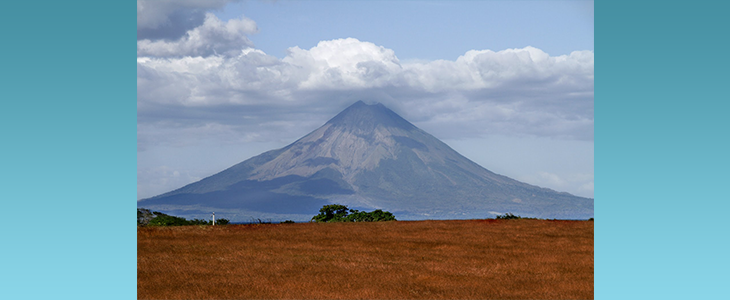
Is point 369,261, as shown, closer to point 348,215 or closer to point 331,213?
point 348,215

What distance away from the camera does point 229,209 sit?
376 ft

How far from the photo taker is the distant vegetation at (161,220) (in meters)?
22.2

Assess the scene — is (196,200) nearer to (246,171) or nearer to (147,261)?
(246,171)

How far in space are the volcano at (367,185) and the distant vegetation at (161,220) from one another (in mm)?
76682

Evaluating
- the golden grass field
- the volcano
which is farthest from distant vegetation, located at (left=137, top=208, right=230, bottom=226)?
the volcano

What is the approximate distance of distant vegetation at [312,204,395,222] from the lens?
25250mm

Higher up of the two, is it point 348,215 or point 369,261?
point 348,215

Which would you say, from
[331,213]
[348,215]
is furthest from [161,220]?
[348,215]

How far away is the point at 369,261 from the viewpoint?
13.1m

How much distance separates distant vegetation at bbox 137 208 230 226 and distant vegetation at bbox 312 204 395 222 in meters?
5.22

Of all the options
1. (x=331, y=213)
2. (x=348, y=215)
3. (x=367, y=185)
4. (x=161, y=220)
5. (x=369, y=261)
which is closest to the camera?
(x=369, y=261)

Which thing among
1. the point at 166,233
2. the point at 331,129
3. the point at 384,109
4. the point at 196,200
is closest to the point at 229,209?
the point at 196,200

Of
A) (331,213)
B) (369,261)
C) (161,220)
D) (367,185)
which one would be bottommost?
(369,261)

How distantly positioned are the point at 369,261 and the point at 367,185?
109027 millimetres
